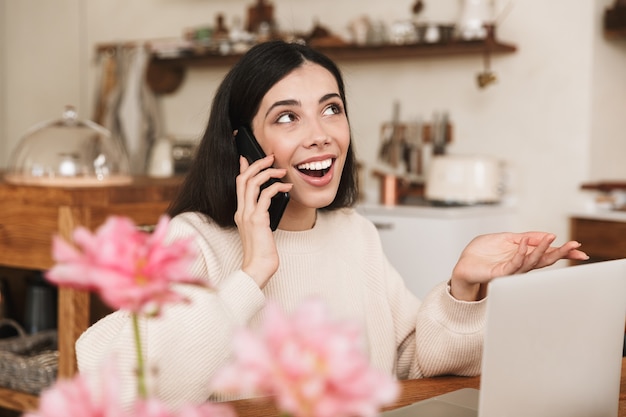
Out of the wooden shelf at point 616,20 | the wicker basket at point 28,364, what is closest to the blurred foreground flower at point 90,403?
the wicker basket at point 28,364

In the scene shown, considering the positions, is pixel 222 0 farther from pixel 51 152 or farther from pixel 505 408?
pixel 505 408

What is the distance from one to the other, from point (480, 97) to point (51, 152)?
2.05 meters

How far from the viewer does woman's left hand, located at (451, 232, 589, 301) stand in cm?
130

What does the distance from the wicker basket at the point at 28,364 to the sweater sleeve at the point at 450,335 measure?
51.2 inches

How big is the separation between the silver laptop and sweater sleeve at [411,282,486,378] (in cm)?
43

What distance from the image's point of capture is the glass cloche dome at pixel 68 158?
238cm

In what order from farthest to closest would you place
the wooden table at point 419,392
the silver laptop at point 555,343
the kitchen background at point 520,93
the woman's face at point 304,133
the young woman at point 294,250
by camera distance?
1. the kitchen background at point 520,93
2. the woman's face at point 304,133
3. the young woman at point 294,250
4. the wooden table at point 419,392
5. the silver laptop at point 555,343

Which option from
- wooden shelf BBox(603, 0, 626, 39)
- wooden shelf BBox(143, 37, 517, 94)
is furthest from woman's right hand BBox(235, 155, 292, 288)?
wooden shelf BBox(603, 0, 626, 39)

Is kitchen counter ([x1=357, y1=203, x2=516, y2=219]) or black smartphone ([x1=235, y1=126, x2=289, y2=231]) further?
kitchen counter ([x1=357, y1=203, x2=516, y2=219])

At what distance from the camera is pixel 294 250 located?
1.60m

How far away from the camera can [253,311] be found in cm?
128

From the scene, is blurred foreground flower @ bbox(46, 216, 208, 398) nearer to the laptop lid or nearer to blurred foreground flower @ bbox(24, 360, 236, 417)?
blurred foreground flower @ bbox(24, 360, 236, 417)

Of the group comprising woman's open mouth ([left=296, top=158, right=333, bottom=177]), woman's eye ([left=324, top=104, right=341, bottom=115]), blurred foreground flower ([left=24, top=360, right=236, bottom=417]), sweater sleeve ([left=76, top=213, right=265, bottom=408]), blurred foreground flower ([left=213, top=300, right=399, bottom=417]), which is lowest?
sweater sleeve ([left=76, top=213, right=265, bottom=408])

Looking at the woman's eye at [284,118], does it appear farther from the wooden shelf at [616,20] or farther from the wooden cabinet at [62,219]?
the wooden shelf at [616,20]
